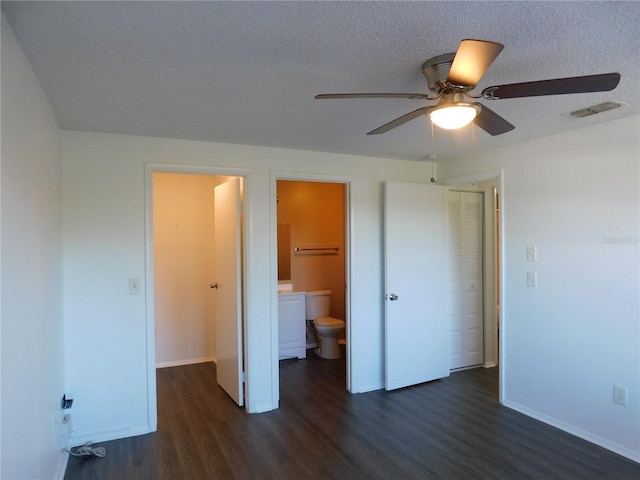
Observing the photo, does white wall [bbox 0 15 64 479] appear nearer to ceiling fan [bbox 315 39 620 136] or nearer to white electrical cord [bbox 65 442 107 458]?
white electrical cord [bbox 65 442 107 458]

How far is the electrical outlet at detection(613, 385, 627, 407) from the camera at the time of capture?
276 centimetres

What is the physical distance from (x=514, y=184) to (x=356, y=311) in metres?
1.77

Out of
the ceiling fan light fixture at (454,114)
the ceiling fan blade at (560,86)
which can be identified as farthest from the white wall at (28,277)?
the ceiling fan blade at (560,86)

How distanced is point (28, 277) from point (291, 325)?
3.43 meters

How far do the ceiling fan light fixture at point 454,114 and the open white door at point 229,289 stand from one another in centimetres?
214

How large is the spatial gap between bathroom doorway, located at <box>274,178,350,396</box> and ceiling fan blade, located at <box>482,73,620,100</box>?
3717 millimetres

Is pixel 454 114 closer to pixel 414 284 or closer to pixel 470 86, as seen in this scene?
pixel 470 86

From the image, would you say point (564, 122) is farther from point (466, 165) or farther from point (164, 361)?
point (164, 361)

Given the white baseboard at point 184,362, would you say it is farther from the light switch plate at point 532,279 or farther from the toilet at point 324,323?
the light switch plate at point 532,279

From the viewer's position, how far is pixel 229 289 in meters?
3.74

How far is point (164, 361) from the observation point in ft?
15.4

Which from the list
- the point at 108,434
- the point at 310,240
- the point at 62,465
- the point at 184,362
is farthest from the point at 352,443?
the point at 310,240

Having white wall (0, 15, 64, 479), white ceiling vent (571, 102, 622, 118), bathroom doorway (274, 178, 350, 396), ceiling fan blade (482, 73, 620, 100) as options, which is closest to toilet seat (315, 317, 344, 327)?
bathroom doorway (274, 178, 350, 396)

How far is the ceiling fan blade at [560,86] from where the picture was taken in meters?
1.51
